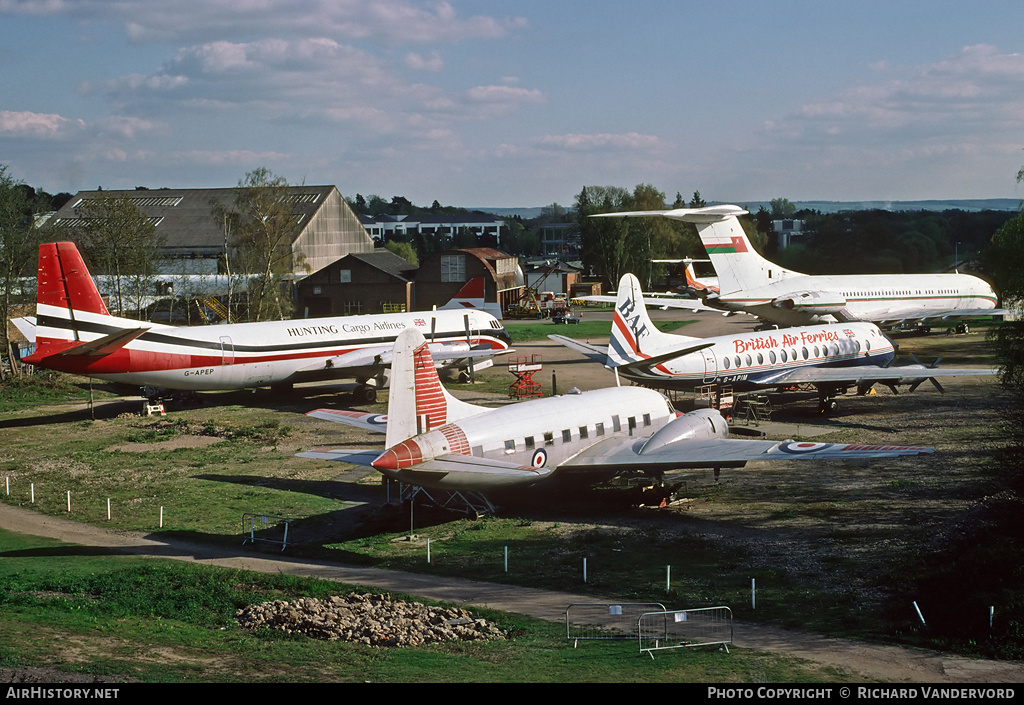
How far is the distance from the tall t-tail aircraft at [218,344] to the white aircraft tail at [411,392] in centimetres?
2389

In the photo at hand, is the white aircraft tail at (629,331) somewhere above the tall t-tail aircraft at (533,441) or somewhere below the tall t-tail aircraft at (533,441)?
above

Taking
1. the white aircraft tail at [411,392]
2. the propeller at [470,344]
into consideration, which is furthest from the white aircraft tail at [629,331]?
the propeller at [470,344]

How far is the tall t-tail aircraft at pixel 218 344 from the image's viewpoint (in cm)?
4362

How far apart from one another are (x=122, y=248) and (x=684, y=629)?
230ft

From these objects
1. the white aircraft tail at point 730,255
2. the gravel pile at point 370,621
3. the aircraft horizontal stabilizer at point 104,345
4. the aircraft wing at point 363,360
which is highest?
the white aircraft tail at point 730,255

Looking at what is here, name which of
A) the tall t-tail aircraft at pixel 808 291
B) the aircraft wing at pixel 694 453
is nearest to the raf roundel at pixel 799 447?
the aircraft wing at pixel 694 453

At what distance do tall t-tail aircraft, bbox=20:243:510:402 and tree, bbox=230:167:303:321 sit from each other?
1085 inches

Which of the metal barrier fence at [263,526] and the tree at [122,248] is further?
the tree at [122,248]

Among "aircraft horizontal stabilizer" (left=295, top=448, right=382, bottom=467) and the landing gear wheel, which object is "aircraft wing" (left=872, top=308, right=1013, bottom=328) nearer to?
the landing gear wheel

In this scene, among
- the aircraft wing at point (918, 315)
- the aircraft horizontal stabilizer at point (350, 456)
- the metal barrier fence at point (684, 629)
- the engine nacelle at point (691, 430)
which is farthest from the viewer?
the aircraft wing at point (918, 315)

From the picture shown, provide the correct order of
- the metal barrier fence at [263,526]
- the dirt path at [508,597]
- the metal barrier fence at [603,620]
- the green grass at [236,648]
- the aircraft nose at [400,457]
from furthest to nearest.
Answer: the metal barrier fence at [263,526]
the aircraft nose at [400,457]
the metal barrier fence at [603,620]
the dirt path at [508,597]
the green grass at [236,648]

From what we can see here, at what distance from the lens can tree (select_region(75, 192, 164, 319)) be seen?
253 ft

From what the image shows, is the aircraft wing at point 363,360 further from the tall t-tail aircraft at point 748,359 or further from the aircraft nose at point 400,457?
the aircraft nose at point 400,457
